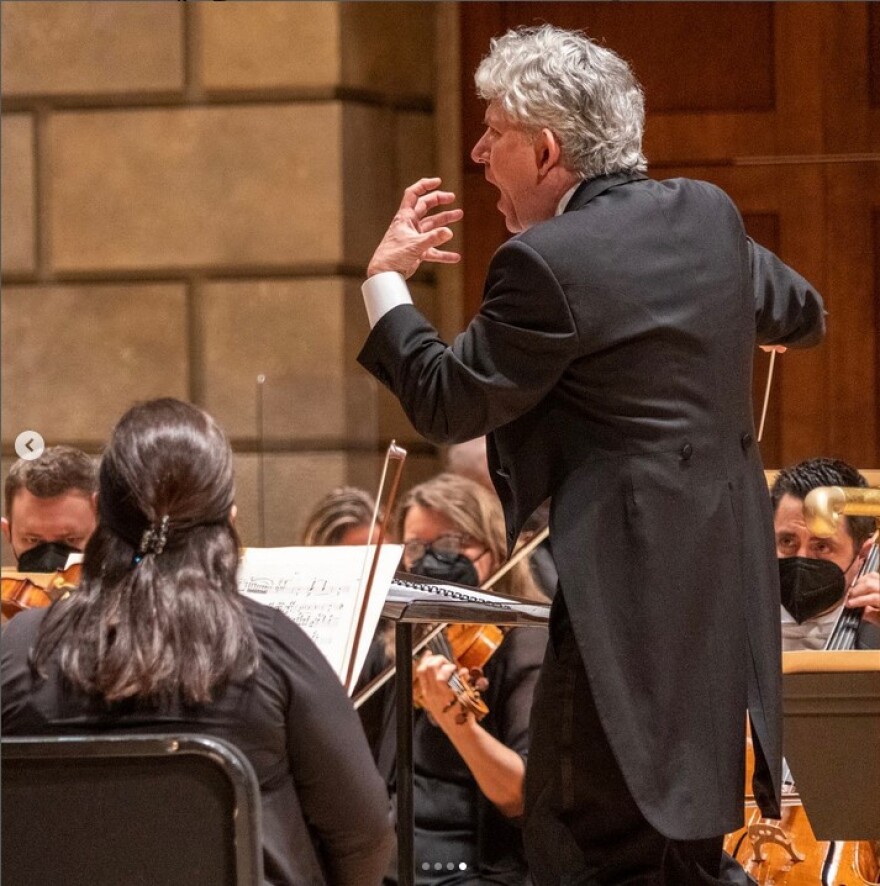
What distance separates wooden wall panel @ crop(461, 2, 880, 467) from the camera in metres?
3.07

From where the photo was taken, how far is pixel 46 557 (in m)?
2.96

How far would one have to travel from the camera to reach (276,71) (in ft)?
14.1

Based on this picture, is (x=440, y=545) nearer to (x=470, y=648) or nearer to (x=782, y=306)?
(x=470, y=648)

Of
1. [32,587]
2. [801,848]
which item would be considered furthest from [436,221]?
[32,587]

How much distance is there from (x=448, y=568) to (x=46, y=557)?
2.47 feet

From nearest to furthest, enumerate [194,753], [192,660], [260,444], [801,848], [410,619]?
[194,753]
[192,660]
[410,619]
[801,848]
[260,444]

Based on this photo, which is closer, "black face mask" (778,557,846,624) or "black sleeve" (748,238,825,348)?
"black sleeve" (748,238,825,348)

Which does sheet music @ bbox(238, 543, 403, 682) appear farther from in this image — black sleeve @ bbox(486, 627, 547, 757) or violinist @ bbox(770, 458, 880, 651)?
black sleeve @ bbox(486, 627, 547, 757)

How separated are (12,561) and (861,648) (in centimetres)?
243

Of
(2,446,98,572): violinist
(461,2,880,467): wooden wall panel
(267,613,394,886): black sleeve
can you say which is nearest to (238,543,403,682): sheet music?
(267,613,394,886): black sleeve

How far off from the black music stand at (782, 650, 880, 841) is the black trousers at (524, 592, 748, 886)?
11.1 inches

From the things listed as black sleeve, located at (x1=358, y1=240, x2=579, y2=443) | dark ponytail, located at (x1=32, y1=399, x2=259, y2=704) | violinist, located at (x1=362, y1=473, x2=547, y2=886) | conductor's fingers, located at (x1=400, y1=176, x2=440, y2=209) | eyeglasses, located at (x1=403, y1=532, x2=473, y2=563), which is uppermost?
conductor's fingers, located at (x1=400, y1=176, x2=440, y2=209)

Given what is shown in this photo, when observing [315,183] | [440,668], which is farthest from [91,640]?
[315,183]

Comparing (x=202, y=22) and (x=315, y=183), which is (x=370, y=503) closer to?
(x=315, y=183)
